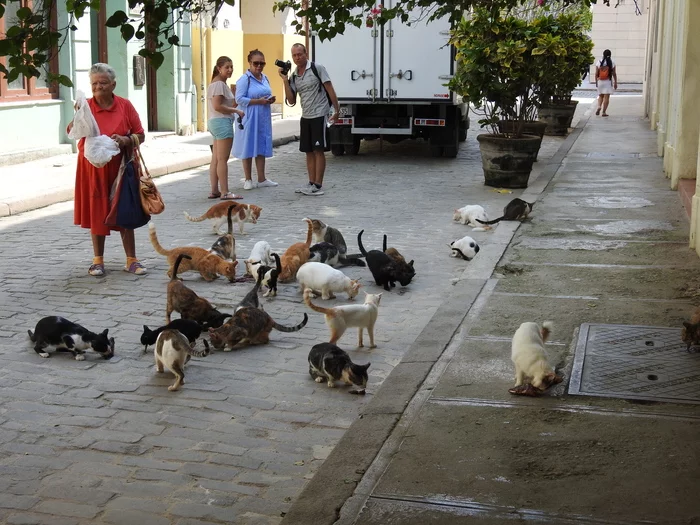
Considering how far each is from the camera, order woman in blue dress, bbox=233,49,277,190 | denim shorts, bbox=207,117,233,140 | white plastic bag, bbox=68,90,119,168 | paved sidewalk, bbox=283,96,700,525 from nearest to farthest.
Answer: paved sidewalk, bbox=283,96,700,525 < white plastic bag, bbox=68,90,119,168 < denim shorts, bbox=207,117,233,140 < woman in blue dress, bbox=233,49,277,190

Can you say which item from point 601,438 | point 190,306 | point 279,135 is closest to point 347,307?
point 190,306

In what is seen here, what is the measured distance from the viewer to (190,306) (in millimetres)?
6852

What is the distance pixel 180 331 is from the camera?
6199mm

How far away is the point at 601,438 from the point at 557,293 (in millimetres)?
3087

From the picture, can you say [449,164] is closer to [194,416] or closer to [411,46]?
[411,46]

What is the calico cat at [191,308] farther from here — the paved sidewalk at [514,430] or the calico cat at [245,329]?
the paved sidewalk at [514,430]

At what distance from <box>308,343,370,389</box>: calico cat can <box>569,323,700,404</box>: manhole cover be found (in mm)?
1221

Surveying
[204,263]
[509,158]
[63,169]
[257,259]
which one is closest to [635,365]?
[257,259]

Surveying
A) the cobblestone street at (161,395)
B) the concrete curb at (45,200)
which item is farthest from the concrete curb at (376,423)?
the concrete curb at (45,200)

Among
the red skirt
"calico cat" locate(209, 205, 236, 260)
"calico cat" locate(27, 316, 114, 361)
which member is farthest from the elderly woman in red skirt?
"calico cat" locate(27, 316, 114, 361)

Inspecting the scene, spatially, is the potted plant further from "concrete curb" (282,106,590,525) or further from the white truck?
"concrete curb" (282,106,590,525)

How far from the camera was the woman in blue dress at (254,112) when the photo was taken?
13547mm

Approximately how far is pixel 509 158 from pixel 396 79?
4.20 meters

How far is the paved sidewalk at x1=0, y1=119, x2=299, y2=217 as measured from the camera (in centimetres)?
1261
